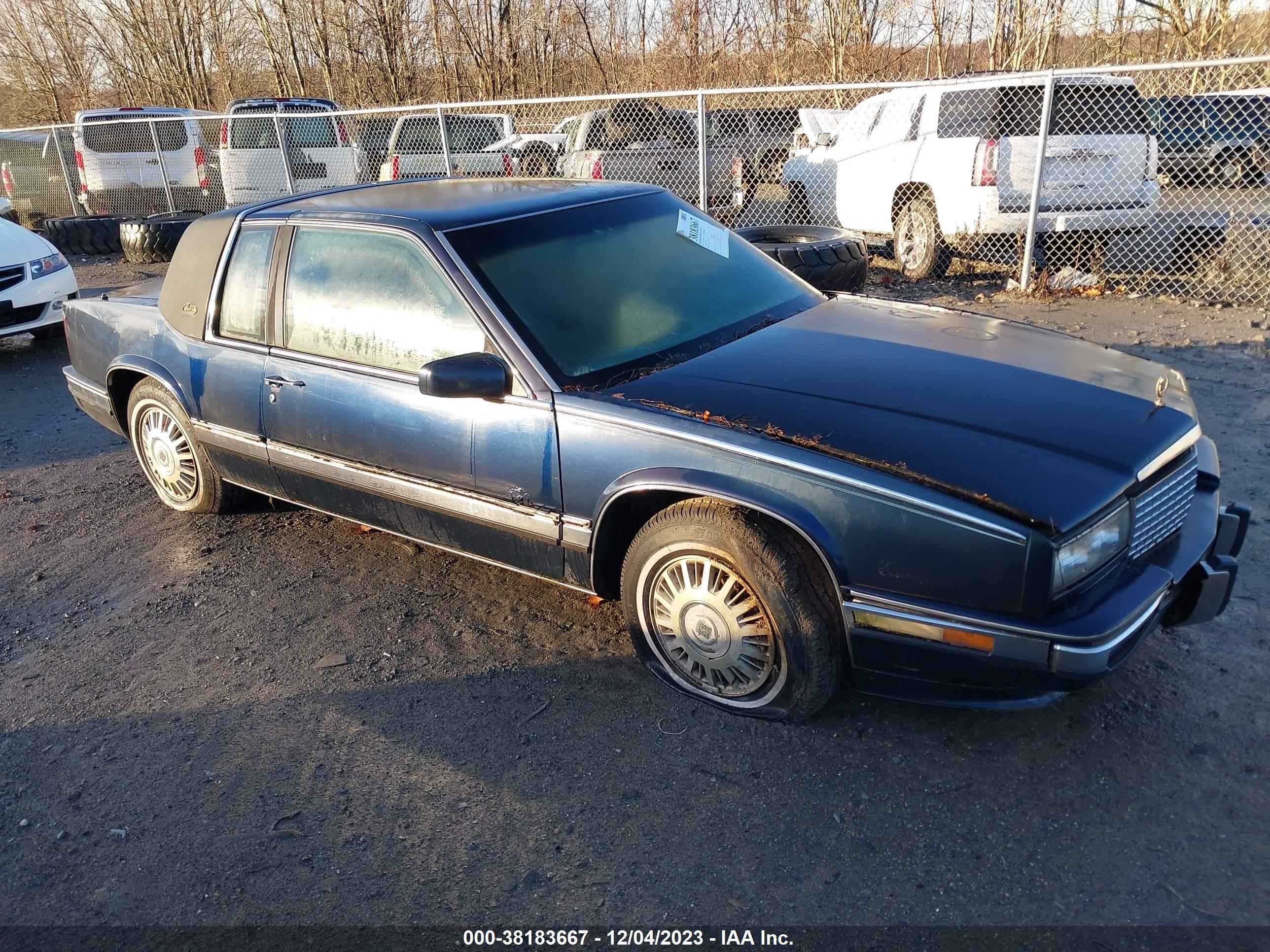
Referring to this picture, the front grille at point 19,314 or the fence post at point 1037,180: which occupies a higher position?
the fence post at point 1037,180

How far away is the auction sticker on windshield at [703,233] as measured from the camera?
4.11 m

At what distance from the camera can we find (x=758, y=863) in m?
2.56

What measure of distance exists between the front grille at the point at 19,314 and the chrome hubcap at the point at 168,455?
437cm

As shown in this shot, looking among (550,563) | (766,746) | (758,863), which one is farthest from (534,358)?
(758,863)

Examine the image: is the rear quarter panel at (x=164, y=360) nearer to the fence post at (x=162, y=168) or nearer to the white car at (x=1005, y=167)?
the white car at (x=1005, y=167)

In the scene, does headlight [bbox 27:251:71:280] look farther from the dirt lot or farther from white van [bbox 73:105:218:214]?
white van [bbox 73:105:218:214]

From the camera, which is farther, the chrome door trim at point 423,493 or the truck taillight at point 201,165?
the truck taillight at point 201,165

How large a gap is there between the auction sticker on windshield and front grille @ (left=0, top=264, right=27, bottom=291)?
7001 millimetres

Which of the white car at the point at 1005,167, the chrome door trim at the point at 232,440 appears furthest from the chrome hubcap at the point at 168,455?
the white car at the point at 1005,167

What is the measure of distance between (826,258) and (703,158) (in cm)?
330

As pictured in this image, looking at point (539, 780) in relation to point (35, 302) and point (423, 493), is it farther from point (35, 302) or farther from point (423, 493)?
point (35, 302)

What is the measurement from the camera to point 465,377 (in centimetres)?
319

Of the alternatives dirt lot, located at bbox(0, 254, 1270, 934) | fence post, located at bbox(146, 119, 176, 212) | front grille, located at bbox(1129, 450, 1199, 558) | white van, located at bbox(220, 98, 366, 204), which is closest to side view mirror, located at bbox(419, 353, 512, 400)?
dirt lot, located at bbox(0, 254, 1270, 934)

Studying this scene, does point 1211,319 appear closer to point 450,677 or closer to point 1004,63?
point 450,677
